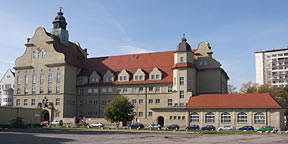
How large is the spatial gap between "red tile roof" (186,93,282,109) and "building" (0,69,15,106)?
7709 cm

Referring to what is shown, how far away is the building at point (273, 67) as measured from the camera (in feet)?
476

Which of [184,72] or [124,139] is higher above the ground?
[184,72]

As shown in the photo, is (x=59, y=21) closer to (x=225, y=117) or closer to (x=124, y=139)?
(x=225, y=117)

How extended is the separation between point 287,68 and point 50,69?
10625cm

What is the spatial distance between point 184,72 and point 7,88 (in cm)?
7736

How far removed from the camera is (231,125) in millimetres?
59625

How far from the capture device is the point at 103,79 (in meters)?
80.7

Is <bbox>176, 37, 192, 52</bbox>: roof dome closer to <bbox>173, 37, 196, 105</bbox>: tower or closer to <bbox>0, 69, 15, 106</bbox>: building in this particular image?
<bbox>173, 37, 196, 105</bbox>: tower

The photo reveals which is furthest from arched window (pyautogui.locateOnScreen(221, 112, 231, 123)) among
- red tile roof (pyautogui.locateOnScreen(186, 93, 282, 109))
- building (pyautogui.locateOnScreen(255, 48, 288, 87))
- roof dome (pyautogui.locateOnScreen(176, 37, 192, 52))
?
building (pyautogui.locateOnScreen(255, 48, 288, 87))

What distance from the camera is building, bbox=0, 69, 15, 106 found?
117475mm

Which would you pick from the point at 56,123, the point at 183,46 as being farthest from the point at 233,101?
the point at 56,123

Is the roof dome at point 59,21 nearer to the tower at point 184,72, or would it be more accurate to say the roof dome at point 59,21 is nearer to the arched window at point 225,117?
the tower at point 184,72

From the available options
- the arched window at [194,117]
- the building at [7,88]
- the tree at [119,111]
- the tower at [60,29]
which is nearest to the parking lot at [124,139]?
the arched window at [194,117]

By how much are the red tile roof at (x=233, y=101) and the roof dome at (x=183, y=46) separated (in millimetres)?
10546
